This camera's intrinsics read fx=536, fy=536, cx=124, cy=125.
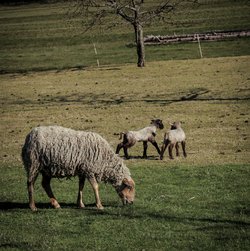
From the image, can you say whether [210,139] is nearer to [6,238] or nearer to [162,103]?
[162,103]

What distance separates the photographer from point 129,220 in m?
10.5

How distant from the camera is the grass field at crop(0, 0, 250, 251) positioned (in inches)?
389

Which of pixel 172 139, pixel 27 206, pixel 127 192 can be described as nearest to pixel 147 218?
pixel 127 192

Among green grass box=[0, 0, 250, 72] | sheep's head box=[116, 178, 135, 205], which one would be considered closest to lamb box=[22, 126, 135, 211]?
sheep's head box=[116, 178, 135, 205]

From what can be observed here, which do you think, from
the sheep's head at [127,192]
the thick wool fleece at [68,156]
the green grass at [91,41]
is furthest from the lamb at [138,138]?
the green grass at [91,41]

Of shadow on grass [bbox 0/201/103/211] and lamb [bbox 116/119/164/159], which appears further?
lamb [bbox 116/119/164/159]

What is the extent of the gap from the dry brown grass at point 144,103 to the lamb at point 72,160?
14.9 ft

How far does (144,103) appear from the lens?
2725 cm

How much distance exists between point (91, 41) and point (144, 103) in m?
27.5

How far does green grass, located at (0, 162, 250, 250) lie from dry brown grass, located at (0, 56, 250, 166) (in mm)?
3047

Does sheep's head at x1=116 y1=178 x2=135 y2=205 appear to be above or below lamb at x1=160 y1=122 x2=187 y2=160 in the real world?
above

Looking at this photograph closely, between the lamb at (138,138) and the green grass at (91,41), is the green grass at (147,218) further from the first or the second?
the green grass at (91,41)

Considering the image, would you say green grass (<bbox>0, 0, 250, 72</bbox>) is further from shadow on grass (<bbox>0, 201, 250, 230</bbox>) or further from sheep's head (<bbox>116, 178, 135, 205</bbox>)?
shadow on grass (<bbox>0, 201, 250, 230</bbox>)

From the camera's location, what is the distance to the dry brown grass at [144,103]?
19.1 metres
